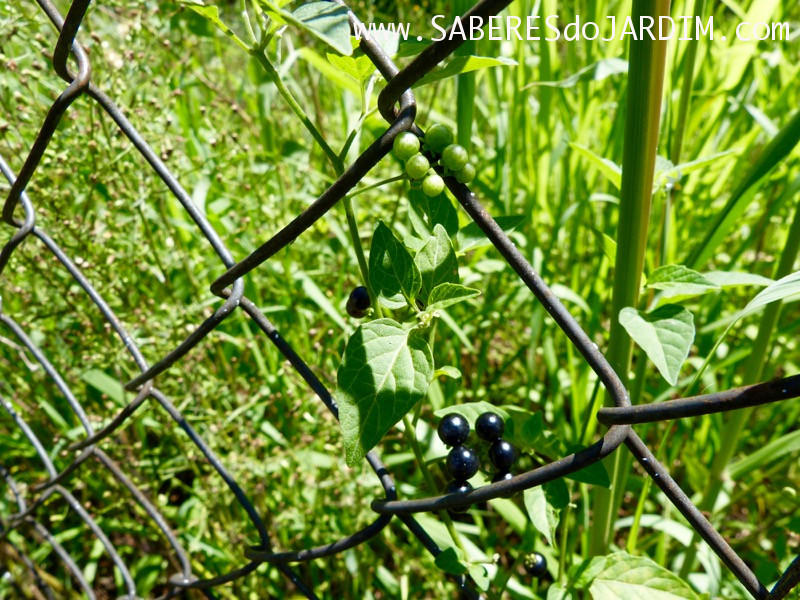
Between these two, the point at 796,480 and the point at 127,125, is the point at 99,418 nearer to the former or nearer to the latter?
the point at 127,125

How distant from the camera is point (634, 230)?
27.0 inches

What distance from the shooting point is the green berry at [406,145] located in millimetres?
419

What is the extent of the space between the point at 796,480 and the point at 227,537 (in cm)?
127

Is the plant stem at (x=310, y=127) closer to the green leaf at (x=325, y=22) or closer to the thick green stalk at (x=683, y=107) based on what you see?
Answer: the green leaf at (x=325, y=22)

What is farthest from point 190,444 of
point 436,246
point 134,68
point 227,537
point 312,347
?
point 436,246

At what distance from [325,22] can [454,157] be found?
0.12 m

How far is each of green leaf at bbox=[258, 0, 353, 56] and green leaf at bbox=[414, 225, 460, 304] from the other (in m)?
0.23

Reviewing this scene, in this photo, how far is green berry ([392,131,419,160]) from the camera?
16.5 inches

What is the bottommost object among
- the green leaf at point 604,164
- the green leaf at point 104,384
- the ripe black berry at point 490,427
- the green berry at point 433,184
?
the green leaf at point 104,384

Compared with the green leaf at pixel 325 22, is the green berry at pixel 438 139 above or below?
below

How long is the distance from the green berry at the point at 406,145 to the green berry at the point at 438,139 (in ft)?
0.08

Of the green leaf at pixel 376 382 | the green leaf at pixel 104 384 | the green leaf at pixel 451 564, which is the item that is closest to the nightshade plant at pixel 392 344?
the green leaf at pixel 376 382

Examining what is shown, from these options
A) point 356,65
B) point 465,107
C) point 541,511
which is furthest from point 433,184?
point 465,107

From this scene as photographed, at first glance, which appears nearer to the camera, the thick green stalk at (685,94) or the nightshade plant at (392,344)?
the nightshade plant at (392,344)
